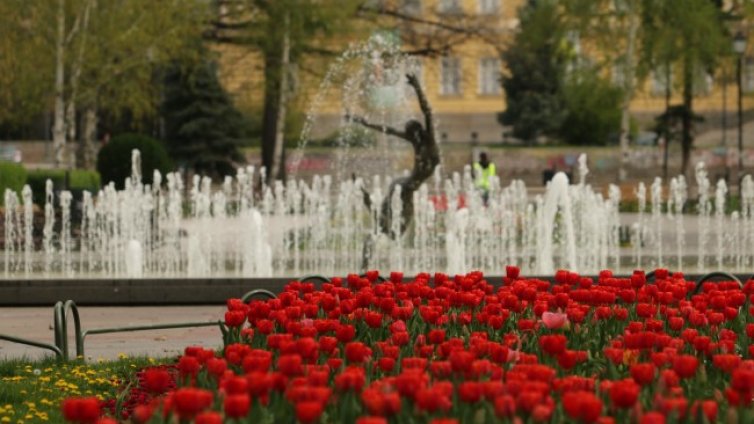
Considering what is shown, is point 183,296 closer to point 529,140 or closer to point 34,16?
point 34,16

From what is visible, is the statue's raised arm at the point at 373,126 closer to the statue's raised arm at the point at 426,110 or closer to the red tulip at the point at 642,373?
the statue's raised arm at the point at 426,110

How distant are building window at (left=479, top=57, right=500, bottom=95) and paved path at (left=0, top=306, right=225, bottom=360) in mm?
61174

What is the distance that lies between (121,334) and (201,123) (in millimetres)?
38348

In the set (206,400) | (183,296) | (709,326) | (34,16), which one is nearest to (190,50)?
(34,16)

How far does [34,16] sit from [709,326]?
31.1 meters

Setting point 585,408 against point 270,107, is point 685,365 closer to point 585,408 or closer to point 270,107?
point 585,408

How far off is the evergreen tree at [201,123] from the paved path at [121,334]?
3562cm

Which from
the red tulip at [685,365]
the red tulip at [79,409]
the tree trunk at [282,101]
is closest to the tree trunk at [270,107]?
the tree trunk at [282,101]

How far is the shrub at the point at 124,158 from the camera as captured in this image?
38344 mm

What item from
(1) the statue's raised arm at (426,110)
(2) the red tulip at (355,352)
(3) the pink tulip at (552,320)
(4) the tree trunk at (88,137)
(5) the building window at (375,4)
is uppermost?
(5) the building window at (375,4)

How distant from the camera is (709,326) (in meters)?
7.84

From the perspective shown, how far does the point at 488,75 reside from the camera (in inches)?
3051

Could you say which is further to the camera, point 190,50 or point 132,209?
point 190,50

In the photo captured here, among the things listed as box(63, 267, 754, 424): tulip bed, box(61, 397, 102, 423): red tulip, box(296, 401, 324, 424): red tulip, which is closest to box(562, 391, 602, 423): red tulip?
box(63, 267, 754, 424): tulip bed
